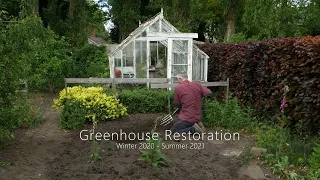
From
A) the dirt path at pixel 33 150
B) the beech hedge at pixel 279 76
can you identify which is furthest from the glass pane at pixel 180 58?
the dirt path at pixel 33 150

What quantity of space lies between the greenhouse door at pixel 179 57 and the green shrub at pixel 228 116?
3.17 m

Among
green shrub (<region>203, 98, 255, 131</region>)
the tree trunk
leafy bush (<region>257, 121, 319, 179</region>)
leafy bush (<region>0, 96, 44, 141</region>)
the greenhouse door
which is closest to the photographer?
leafy bush (<region>257, 121, 319, 179</region>)

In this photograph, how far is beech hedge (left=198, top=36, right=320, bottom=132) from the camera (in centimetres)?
643

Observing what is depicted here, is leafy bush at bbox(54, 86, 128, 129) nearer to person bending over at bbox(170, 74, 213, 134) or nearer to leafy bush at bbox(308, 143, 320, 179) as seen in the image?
person bending over at bbox(170, 74, 213, 134)

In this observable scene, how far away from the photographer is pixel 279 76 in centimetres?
759

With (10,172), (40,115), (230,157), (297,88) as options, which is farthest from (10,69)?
(297,88)

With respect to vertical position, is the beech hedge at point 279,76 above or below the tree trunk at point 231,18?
below

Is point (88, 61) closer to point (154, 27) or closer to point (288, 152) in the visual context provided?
point (154, 27)

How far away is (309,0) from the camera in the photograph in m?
21.3

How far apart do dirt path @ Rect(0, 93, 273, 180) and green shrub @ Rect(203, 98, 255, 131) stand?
35.1 inches

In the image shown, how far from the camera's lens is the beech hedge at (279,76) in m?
6.43

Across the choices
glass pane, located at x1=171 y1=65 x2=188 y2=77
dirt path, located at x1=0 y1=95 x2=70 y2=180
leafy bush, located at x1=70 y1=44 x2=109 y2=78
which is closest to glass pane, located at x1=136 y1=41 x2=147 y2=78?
glass pane, located at x1=171 y1=65 x2=188 y2=77

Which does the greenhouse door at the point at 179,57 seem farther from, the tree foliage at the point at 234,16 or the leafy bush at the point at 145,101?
the tree foliage at the point at 234,16

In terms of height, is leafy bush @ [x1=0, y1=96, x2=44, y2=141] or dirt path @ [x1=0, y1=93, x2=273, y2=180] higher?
leafy bush @ [x1=0, y1=96, x2=44, y2=141]
